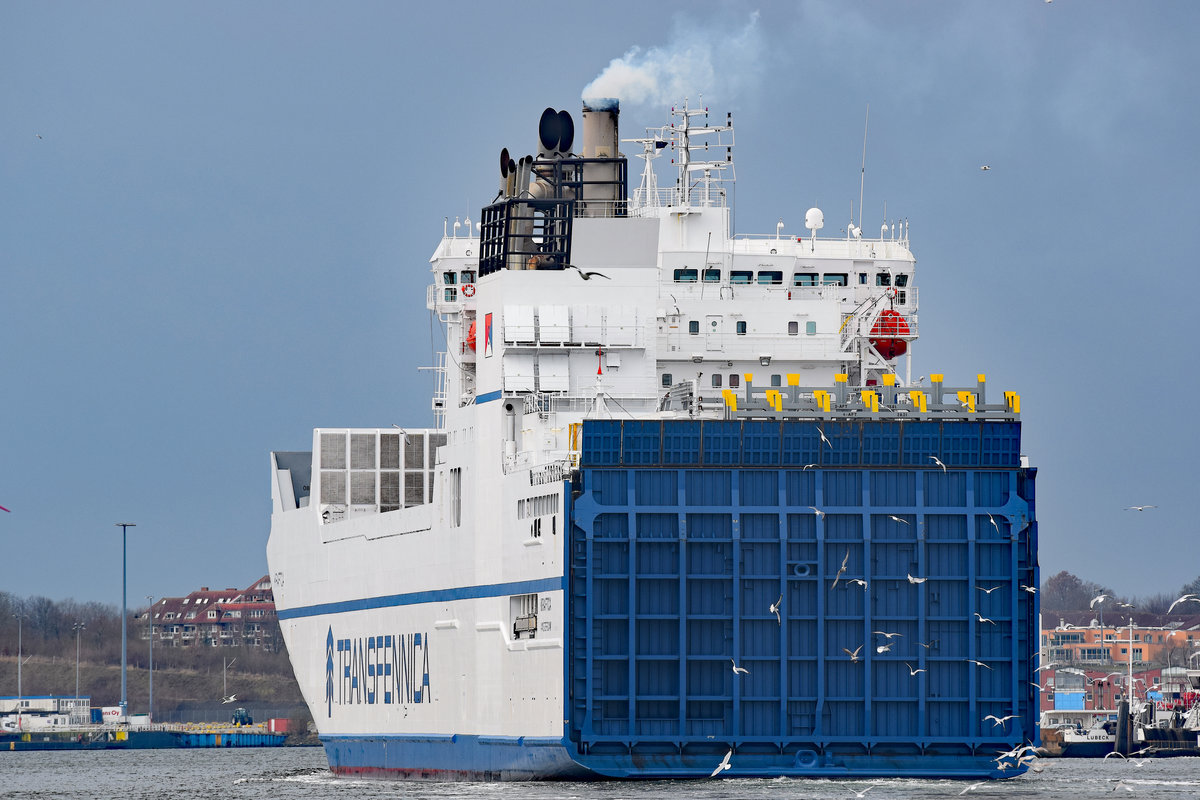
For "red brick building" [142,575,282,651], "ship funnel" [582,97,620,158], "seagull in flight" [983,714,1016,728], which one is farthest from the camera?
"red brick building" [142,575,282,651]

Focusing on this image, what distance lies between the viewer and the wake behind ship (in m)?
46.3

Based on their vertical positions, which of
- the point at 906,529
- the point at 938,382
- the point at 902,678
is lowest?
the point at 902,678

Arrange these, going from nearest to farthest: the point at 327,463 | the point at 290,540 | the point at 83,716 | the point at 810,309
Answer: the point at 810,309, the point at 327,463, the point at 290,540, the point at 83,716

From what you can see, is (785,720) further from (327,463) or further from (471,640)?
(327,463)

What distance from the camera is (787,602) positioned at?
4644 centimetres

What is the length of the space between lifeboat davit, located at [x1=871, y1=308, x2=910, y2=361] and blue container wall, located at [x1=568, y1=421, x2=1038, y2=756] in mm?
9687

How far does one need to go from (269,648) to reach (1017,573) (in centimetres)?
12006

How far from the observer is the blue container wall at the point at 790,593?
1822 inches

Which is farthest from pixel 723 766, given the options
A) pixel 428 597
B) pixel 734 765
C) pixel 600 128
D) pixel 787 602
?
pixel 600 128

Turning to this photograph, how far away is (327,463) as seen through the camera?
208 ft

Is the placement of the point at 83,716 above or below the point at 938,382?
below

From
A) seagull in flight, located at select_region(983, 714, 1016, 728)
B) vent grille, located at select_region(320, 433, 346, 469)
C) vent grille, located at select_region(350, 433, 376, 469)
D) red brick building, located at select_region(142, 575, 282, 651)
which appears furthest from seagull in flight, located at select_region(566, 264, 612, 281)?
red brick building, located at select_region(142, 575, 282, 651)

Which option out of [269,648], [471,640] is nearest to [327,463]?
[471,640]

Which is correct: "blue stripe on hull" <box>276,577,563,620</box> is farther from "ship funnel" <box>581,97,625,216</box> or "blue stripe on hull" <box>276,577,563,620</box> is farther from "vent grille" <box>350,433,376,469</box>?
"ship funnel" <box>581,97,625,216</box>
